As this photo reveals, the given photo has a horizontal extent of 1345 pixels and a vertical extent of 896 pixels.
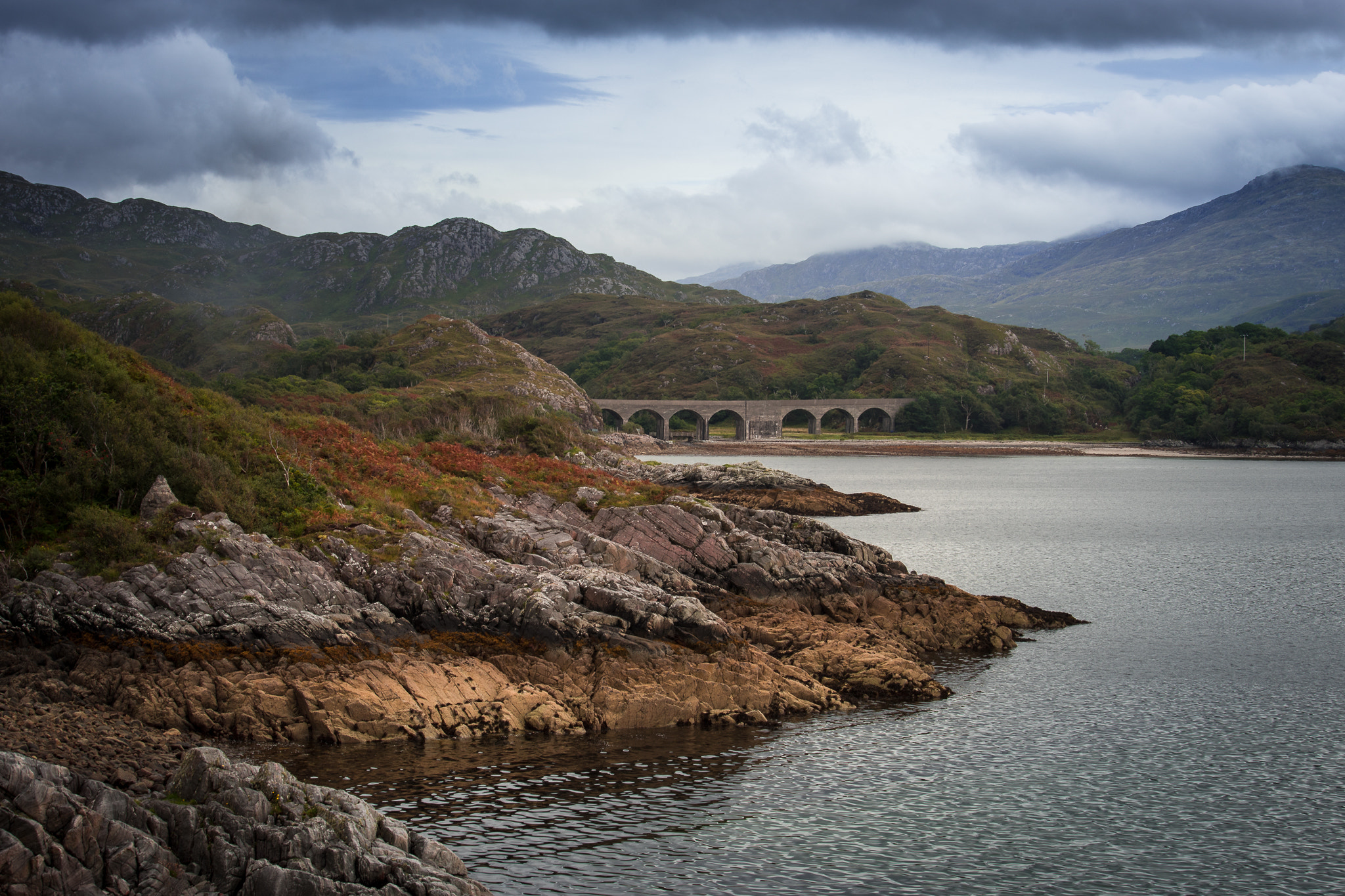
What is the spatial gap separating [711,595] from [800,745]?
904 cm

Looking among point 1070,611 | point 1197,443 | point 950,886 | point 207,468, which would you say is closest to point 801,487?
point 1070,611

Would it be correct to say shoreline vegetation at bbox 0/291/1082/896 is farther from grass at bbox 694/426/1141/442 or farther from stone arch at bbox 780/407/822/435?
stone arch at bbox 780/407/822/435

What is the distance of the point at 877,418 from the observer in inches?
6196

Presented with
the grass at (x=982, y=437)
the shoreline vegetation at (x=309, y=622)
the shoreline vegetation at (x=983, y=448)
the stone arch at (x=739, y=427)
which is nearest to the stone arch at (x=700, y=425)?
the stone arch at (x=739, y=427)

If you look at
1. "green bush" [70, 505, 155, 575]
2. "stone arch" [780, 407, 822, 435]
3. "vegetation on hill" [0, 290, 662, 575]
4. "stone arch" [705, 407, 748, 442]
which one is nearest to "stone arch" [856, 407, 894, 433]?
"stone arch" [780, 407, 822, 435]

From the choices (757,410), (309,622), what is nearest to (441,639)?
(309,622)

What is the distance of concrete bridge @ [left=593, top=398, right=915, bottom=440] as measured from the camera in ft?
477

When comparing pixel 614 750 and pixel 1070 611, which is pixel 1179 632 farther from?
pixel 614 750

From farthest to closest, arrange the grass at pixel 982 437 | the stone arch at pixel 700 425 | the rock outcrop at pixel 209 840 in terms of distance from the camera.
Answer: the stone arch at pixel 700 425, the grass at pixel 982 437, the rock outcrop at pixel 209 840

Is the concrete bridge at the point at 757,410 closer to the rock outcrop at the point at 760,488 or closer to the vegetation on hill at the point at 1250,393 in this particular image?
the vegetation on hill at the point at 1250,393

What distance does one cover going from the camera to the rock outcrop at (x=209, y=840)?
9.35 m

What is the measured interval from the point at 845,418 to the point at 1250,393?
193ft

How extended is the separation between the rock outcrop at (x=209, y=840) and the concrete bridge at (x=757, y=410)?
13276cm

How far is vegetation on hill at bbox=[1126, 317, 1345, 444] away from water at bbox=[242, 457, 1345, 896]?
339 ft
